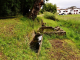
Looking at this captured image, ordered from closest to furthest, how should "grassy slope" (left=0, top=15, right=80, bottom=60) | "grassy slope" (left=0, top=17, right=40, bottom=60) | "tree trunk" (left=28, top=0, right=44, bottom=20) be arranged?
"grassy slope" (left=0, top=17, right=40, bottom=60), "grassy slope" (left=0, top=15, right=80, bottom=60), "tree trunk" (left=28, top=0, right=44, bottom=20)

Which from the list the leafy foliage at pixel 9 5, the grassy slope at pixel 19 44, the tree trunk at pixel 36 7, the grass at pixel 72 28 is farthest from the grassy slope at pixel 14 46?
the tree trunk at pixel 36 7

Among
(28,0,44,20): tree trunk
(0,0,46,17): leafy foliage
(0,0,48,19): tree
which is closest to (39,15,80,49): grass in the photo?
(28,0,44,20): tree trunk

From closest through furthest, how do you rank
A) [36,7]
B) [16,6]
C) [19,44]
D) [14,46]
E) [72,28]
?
[14,46]
[19,44]
[16,6]
[72,28]
[36,7]

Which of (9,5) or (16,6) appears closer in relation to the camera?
(9,5)

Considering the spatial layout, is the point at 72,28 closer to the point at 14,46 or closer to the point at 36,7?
the point at 36,7

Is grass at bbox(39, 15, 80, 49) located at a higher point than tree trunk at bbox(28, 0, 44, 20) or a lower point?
lower

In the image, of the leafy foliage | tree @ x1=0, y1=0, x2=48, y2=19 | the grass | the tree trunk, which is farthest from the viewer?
the tree trunk

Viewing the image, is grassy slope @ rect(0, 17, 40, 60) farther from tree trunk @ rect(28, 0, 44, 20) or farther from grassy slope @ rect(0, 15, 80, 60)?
tree trunk @ rect(28, 0, 44, 20)

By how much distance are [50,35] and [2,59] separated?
5764 mm

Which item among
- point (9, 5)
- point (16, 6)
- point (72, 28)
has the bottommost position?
point (72, 28)

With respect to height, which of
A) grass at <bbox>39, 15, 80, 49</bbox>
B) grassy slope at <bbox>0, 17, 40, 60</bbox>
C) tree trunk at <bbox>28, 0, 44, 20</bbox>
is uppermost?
tree trunk at <bbox>28, 0, 44, 20</bbox>

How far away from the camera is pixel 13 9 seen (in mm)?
10383

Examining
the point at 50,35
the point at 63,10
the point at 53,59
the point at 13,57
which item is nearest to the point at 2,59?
the point at 13,57

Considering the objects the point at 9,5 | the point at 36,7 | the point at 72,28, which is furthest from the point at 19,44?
the point at 72,28
